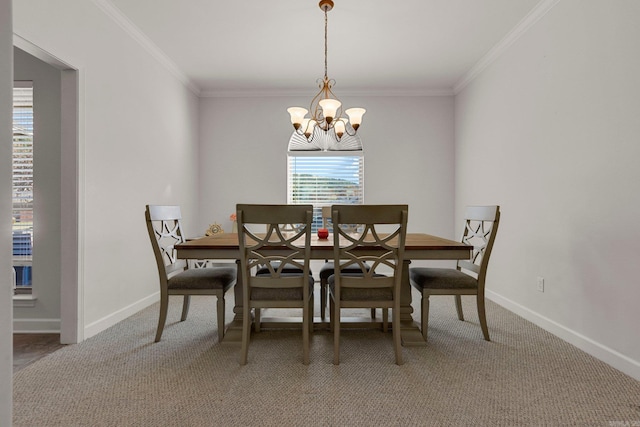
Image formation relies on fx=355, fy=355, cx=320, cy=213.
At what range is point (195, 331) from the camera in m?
2.85

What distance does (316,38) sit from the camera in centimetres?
356

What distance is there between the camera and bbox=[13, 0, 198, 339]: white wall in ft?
8.48

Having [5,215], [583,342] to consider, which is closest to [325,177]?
[583,342]

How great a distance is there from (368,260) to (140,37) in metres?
3.15

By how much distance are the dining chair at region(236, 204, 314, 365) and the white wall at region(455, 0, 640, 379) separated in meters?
1.90

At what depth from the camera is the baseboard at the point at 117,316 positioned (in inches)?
108

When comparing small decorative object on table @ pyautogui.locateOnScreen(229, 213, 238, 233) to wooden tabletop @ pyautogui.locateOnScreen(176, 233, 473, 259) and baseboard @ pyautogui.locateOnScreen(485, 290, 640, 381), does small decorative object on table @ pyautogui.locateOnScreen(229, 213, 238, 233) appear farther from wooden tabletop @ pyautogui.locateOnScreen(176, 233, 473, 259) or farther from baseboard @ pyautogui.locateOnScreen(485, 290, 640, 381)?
baseboard @ pyautogui.locateOnScreen(485, 290, 640, 381)

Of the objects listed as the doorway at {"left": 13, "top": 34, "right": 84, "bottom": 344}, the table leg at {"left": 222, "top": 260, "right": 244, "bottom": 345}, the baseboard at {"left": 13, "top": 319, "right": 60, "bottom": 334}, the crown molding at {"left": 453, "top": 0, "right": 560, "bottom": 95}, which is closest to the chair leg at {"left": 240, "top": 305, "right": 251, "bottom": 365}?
the table leg at {"left": 222, "top": 260, "right": 244, "bottom": 345}

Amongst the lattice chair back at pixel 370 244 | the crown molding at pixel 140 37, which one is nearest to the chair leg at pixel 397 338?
the lattice chair back at pixel 370 244

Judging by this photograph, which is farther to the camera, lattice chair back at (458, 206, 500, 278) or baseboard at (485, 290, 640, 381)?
lattice chair back at (458, 206, 500, 278)

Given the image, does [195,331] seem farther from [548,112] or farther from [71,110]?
[548,112]

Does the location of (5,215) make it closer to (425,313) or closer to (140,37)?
(425,313)

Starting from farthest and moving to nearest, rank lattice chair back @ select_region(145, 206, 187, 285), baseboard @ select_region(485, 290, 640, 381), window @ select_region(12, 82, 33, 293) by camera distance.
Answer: window @ select_region(12, 82, 33, 293)
lattice chair back @ select_region(145, 206, 187, 285)
baseboard @ select_region(485, 290, 640, 381)

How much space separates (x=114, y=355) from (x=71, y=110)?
179 cm
